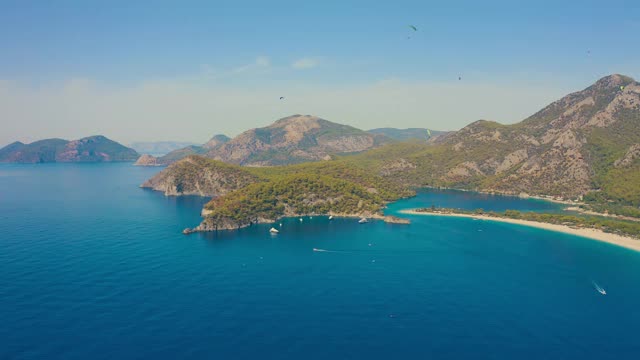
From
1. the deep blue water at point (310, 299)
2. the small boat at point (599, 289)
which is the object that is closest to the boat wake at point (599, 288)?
the small boat at point (599, 289)

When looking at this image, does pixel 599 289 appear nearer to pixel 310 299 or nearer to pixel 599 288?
pixel 599 288

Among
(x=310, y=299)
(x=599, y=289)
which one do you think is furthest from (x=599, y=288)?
(x=310, y=299)

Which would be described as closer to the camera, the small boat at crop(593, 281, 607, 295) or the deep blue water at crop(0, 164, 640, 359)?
the deep blue water at crop(0, 164, 640, 359)

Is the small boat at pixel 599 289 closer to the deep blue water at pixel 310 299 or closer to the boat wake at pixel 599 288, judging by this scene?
the boat wake at pixel 599 288

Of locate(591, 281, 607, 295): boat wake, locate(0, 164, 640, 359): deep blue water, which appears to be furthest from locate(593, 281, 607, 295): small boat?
locate(0, 164, 640, 359): deep blue water

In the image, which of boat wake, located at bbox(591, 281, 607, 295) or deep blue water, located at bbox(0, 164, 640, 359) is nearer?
deep blue water, located at bbox(0, 164, 640, 359)

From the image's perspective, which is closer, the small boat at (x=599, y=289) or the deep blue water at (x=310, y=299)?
the deep blue water at (x=310, y=299)

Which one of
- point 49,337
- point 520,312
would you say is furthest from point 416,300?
point 49,337

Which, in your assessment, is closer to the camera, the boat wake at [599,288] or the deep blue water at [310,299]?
the deep blue water at [310,299]

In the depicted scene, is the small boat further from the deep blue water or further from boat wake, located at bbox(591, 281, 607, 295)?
the deep blue water
